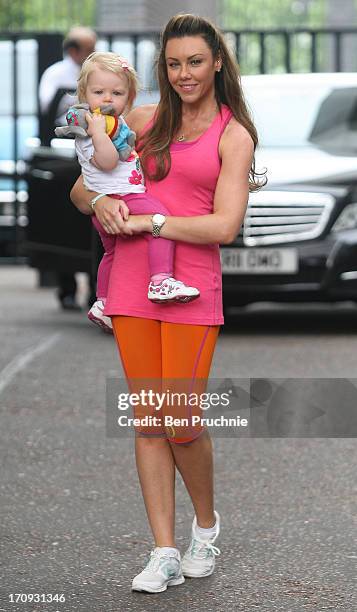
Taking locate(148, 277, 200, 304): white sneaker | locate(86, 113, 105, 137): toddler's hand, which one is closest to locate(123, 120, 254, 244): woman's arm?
locate(148, 277, 200, 304): white sneaker

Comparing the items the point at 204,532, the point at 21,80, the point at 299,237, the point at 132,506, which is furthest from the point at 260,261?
the point at 21,80

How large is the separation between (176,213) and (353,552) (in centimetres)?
129

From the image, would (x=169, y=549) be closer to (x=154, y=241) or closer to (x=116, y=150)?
(x=154, y=241)

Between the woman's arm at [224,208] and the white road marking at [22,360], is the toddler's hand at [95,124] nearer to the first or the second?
the woman's arm at [224,208]

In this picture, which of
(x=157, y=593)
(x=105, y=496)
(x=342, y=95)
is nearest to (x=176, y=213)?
(x=157, y=593)

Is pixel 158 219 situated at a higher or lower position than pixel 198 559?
higher

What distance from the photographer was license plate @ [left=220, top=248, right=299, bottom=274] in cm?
1039

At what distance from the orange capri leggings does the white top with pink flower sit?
361 mm

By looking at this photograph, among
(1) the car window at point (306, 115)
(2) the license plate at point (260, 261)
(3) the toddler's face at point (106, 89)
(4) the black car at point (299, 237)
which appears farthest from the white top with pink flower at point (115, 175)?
(1) the car window at point (306, 115)

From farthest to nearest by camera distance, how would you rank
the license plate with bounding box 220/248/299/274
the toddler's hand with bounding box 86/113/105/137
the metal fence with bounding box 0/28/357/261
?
the metal fence with bounding box 0/28/357/261 < the license plate with bounding box 220/248/299/274 < the toddler's hand with bounding box 86/113/105/137

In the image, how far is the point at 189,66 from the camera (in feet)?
14.7

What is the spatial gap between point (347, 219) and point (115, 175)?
20.1ft

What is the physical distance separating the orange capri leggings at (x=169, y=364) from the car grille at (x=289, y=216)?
19.1 feet

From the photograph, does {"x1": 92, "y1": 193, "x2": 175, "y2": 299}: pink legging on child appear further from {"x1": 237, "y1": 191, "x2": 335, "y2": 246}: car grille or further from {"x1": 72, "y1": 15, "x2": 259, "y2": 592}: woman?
{"x1": 237, "y1": 191, "x2": 335, "y2": 246}: car grille
